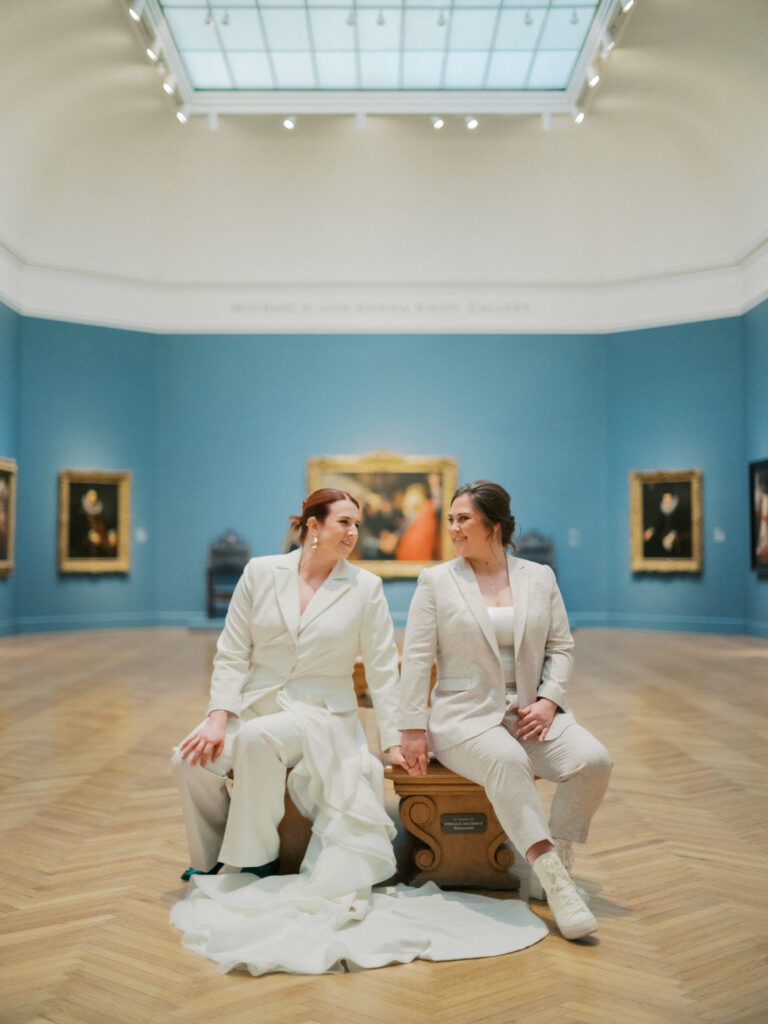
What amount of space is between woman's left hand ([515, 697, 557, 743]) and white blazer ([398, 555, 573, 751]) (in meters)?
0.04

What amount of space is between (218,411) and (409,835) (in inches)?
531

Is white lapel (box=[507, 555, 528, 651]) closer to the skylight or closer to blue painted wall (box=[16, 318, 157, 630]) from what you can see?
the skylight

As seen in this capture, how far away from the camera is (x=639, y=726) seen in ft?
24.1

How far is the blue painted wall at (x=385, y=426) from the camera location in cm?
1641

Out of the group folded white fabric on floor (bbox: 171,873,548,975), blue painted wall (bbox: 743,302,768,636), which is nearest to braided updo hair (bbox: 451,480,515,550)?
folded white fabric on floor (bbox: 171,873,548,975)

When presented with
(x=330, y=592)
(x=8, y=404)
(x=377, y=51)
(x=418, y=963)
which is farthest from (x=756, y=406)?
(x=418, y=963)

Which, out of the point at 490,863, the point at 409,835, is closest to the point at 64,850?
the point at 409,835

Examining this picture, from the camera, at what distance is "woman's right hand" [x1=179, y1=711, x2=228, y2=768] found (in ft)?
11.9

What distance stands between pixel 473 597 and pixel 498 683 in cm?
38

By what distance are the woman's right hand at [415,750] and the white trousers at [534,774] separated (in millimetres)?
106

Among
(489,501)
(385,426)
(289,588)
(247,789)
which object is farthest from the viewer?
(385,426)

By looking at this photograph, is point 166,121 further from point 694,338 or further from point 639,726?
point 639,726

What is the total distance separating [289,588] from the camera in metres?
3.98

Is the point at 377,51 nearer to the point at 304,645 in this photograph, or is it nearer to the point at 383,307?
the point at 383,307
